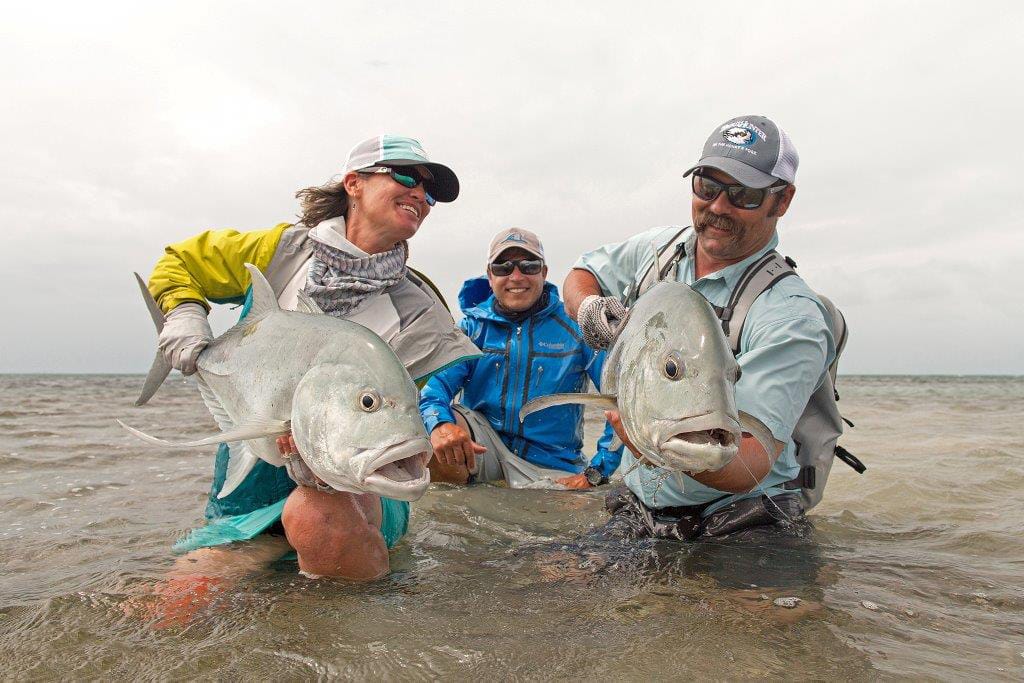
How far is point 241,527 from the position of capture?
308 centimetres

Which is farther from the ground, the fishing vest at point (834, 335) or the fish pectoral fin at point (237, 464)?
the fishing vest at point (834, 335)

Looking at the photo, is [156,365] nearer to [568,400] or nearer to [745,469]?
[568,400]

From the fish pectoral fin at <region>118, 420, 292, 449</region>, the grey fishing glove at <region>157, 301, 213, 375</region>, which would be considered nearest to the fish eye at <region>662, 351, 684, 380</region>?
the fish pectoral fin at <region>118, 420, 292, 449</region>

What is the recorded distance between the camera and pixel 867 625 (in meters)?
2.63

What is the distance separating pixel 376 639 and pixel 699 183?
243 centimetres

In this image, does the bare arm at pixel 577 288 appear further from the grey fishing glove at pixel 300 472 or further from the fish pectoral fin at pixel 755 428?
the grey fishing glove at pixel 300 472

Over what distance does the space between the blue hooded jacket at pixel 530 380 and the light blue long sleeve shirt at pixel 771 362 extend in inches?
72.4

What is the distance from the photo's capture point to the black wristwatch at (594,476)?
5.54 meters

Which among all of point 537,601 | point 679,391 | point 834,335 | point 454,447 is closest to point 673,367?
point 679,391

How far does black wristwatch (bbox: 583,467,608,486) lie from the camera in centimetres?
554

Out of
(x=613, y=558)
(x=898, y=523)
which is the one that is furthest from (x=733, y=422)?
(x=898, y=523)

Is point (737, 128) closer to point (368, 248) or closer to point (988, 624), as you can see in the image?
point (368, 248)

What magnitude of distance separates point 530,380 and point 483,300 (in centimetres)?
110

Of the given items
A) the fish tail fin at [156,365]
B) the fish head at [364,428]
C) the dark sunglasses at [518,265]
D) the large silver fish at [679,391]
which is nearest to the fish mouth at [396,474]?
the fish head at [364,428]
